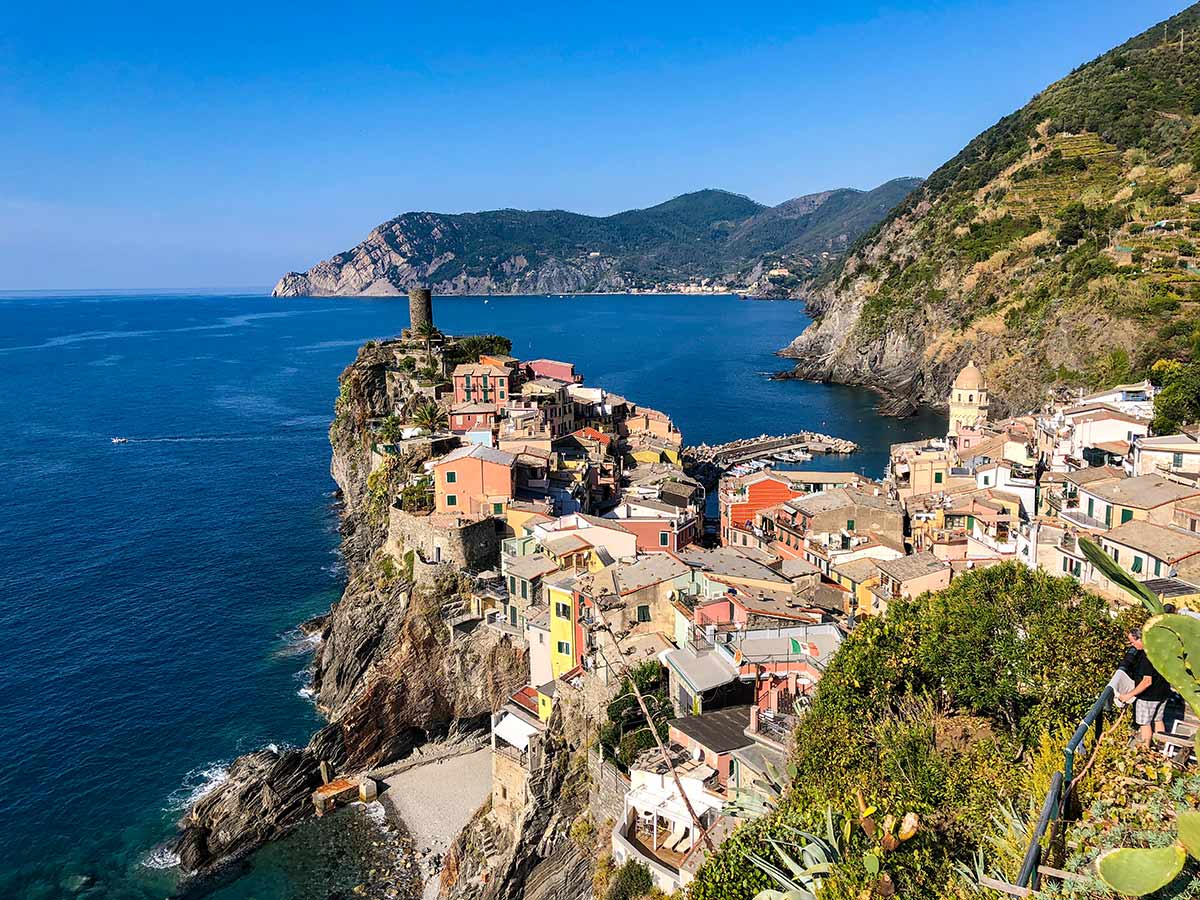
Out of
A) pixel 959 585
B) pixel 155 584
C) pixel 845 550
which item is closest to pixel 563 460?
pixel 845 550

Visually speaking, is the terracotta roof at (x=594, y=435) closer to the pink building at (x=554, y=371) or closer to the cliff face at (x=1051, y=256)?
the pink building at (x=554, y=371)

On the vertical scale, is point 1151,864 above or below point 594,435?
above

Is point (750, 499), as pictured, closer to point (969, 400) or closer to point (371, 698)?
point (371, 698)

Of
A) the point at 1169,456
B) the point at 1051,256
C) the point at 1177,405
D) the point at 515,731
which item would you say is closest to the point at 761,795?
the point at 515,731

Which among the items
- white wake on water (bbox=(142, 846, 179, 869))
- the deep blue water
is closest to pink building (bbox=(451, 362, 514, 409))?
the deep blue water

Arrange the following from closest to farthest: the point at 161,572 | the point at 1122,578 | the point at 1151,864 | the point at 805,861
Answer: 1. the point at 1151,864
2. the point at 1122,578
3. the point at 805,861
4. the point at 161,572

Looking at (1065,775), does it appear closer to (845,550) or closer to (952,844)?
(952,844)

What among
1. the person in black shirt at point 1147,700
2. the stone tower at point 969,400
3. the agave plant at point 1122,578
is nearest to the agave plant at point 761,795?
the person in black shirt at point 1147,700

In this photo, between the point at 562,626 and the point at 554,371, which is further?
the point at 554,371
